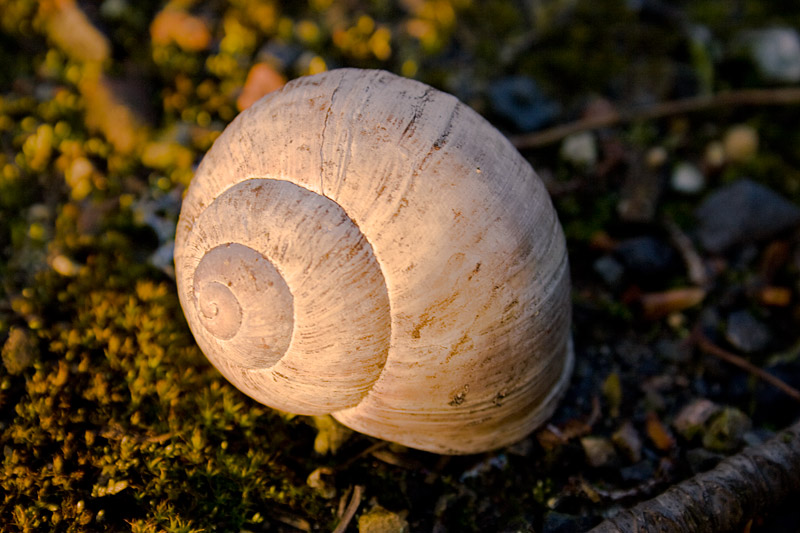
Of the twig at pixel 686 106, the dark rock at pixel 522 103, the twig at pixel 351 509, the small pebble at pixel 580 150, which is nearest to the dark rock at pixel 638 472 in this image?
the twig at pixel 351 509

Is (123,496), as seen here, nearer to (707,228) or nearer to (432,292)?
(432,292)

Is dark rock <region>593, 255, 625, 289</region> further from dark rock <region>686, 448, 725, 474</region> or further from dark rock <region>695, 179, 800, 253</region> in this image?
dark rock <region>686, 448, 725, 474</region>

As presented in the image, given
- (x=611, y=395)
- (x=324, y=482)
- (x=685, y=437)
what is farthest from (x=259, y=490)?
(x=685, y=437)

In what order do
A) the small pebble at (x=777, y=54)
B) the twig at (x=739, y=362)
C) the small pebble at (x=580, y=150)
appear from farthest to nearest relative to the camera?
the small pebble at (x=777, y=54)
the small pebble at (x=580, y=150)
the twig at (x=739, y=362)

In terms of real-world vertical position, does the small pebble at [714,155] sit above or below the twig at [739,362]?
above

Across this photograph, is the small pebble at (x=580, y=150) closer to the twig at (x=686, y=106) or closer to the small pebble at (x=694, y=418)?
the twig at (x=686, y=106)

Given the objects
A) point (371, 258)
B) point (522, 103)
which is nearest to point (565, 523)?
point (371, 258)
